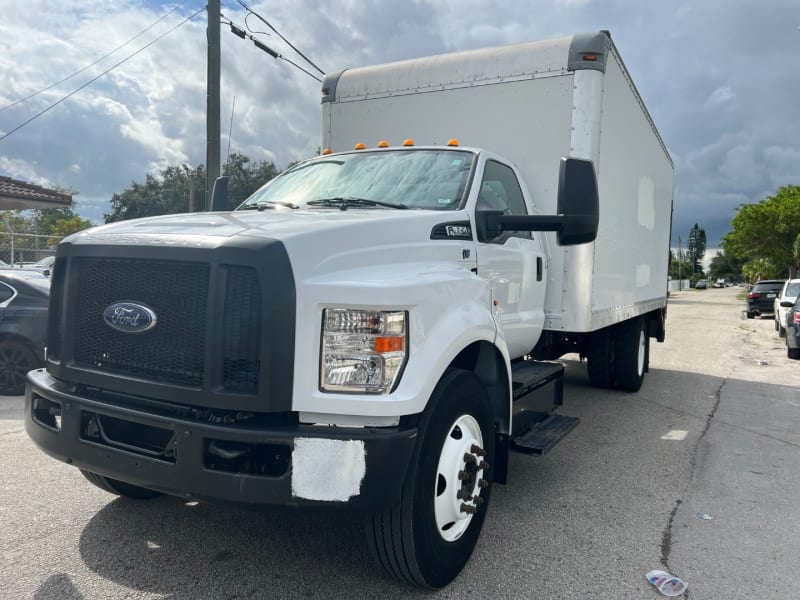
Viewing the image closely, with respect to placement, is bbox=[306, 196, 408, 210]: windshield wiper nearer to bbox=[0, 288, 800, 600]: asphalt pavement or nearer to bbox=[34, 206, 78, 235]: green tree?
bbox=[0, 288, 800, 600]: asphalt pavement

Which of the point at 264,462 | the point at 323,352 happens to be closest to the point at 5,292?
the point at 264,462

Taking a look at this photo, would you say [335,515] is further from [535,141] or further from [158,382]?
[535,141]

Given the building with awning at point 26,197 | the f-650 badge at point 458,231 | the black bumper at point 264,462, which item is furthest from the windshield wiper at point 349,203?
the building with awning at point 26,197

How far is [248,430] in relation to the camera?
2539mm

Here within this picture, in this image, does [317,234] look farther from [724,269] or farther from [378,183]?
[724,269]

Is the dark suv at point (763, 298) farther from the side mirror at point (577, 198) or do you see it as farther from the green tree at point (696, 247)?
the green tree at point (696, 247)

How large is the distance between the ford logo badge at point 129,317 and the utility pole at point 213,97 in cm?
862

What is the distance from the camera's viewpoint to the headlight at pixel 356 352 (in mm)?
2617

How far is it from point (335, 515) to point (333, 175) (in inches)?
95.3

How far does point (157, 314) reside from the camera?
278 cm

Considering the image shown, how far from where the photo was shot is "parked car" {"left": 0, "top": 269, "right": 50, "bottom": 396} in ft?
22.7

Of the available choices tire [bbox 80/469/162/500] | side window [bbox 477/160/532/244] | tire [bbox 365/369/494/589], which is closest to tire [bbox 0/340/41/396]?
tire [bbox 80/469/162/500]

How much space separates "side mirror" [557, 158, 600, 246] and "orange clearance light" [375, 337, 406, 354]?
125 cm

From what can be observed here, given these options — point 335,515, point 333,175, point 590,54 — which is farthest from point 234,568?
point 590,54
